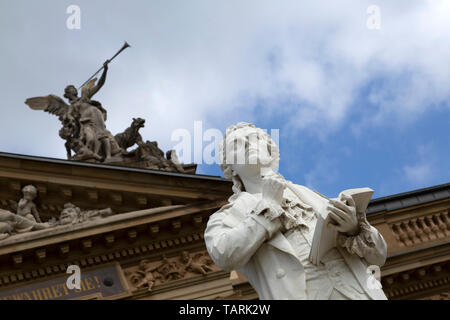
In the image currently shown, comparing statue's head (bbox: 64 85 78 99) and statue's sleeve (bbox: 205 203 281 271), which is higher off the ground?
statue's head (bbox: 64 85 78 99)

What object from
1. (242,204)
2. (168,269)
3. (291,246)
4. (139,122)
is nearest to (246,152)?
(242,204)

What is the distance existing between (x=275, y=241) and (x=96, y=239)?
1309 cm

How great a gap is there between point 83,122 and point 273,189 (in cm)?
1678

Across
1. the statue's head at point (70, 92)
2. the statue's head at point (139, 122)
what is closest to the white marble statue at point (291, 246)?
the statue's head at point (139, 122)

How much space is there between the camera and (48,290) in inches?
649

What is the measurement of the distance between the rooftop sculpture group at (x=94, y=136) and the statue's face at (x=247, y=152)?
14.4 meters

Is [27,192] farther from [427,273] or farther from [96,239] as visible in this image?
[427,273]

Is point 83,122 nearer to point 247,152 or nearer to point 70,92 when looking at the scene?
point 70,92

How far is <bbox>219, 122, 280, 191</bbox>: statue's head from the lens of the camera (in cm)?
523

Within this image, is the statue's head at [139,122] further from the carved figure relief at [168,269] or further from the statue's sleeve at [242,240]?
the statue's sleeve at [242,240]

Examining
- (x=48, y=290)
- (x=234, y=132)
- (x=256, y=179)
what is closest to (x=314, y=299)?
(x=256, y=179)

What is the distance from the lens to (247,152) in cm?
527

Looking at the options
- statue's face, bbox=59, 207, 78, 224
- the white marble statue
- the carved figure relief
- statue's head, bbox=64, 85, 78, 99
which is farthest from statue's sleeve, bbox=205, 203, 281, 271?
statue's head, bbox=64, 85, 78, 99

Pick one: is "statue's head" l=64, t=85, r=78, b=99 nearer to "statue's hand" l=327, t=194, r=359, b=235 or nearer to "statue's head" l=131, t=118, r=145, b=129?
"statue's head" l=131, t=118, r=145, b=129
